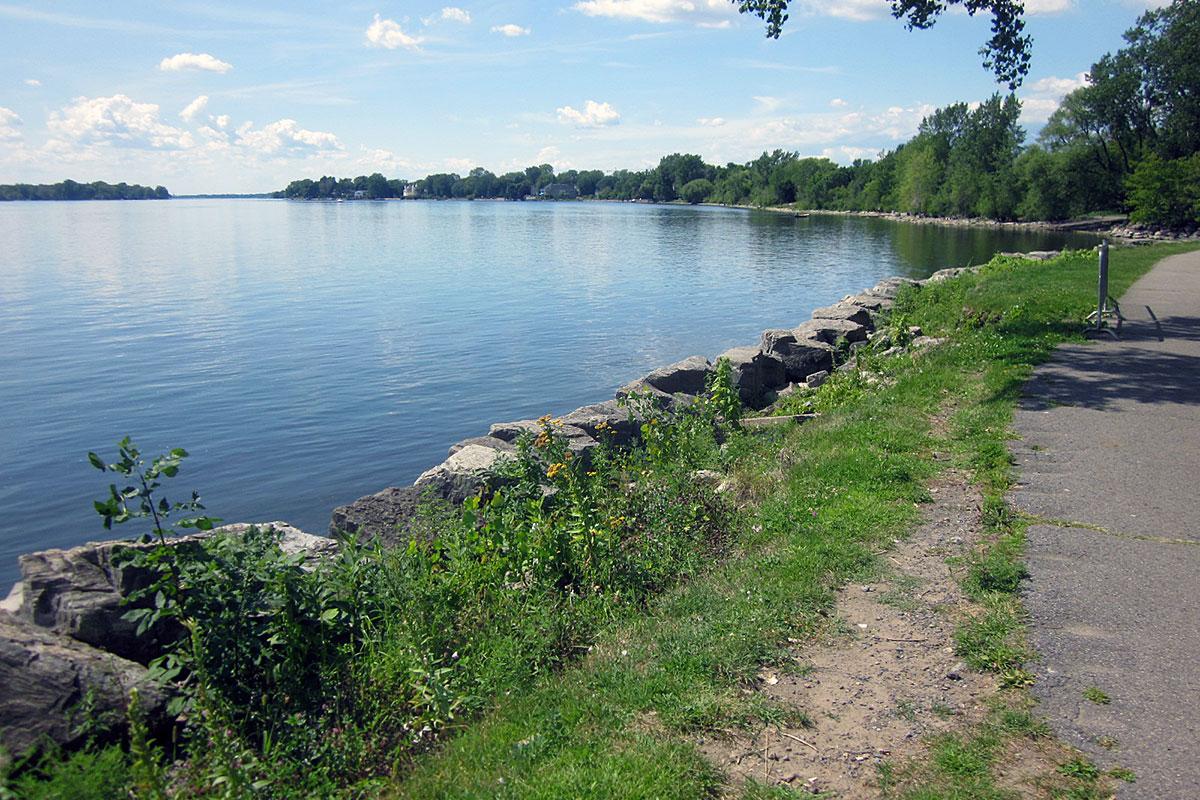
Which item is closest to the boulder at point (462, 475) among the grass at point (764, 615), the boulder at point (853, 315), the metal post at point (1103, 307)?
the grass at point (764, 615)

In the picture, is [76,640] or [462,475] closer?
[76,640]

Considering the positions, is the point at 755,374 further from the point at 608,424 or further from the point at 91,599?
the point at 91,599

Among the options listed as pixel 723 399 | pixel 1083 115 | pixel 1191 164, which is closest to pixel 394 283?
pixel 723 399

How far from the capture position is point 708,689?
504 centimetres

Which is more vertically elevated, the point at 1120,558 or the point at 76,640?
the point at 1120,558

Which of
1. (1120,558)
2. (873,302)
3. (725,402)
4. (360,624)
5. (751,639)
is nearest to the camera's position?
(751,639)

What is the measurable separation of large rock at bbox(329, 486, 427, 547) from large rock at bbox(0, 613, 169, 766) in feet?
10.7

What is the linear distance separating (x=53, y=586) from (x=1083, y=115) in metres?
94.4

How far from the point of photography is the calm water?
14.9m

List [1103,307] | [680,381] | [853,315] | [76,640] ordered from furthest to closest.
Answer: [853,315], [680,381], [1103,307], [76,640]

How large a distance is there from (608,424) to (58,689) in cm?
763

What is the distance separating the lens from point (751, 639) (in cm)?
551

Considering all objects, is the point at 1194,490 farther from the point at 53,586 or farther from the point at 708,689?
the point at 53,586

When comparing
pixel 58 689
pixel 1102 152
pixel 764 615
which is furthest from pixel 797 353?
pixel 1102 152
